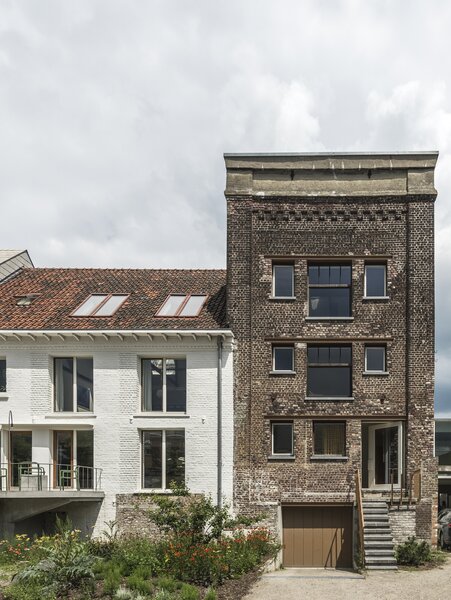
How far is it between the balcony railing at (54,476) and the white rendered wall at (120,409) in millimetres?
285

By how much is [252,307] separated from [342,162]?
585 cm

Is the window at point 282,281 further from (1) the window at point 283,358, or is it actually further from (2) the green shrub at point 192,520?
(2) the green shrub at point 192,520

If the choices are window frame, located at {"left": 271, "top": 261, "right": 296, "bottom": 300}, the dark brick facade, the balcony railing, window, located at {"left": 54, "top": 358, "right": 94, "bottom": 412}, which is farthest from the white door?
window, located at {"left": 54, "top": 358, "right": 94, "bottom": 412}

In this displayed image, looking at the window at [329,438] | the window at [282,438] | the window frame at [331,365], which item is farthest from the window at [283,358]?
the window at [329,438]

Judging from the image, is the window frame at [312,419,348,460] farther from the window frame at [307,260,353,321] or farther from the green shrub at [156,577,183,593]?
the green shrub at [156,577,183,593]

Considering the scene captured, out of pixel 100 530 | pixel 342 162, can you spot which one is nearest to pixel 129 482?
pixel 100 530

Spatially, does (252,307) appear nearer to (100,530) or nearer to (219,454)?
(219,454)

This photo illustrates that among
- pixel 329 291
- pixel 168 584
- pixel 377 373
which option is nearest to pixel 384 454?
pixel 377 373

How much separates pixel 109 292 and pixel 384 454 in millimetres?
11659

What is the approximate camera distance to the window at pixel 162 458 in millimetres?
23328

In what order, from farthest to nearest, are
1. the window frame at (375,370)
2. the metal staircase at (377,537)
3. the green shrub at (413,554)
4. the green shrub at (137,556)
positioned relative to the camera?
the window frame at (375,370), the green shrub at (413,554), the metal staircase at (377,537), the green shrub at (137,556)

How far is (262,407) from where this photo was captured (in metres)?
23.4

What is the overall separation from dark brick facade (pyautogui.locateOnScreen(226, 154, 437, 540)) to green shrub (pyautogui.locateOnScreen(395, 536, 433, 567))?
Result: 1.72 meters

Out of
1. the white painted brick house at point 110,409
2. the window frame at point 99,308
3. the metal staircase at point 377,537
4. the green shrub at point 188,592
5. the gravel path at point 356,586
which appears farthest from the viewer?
the window frame at point 99,308
